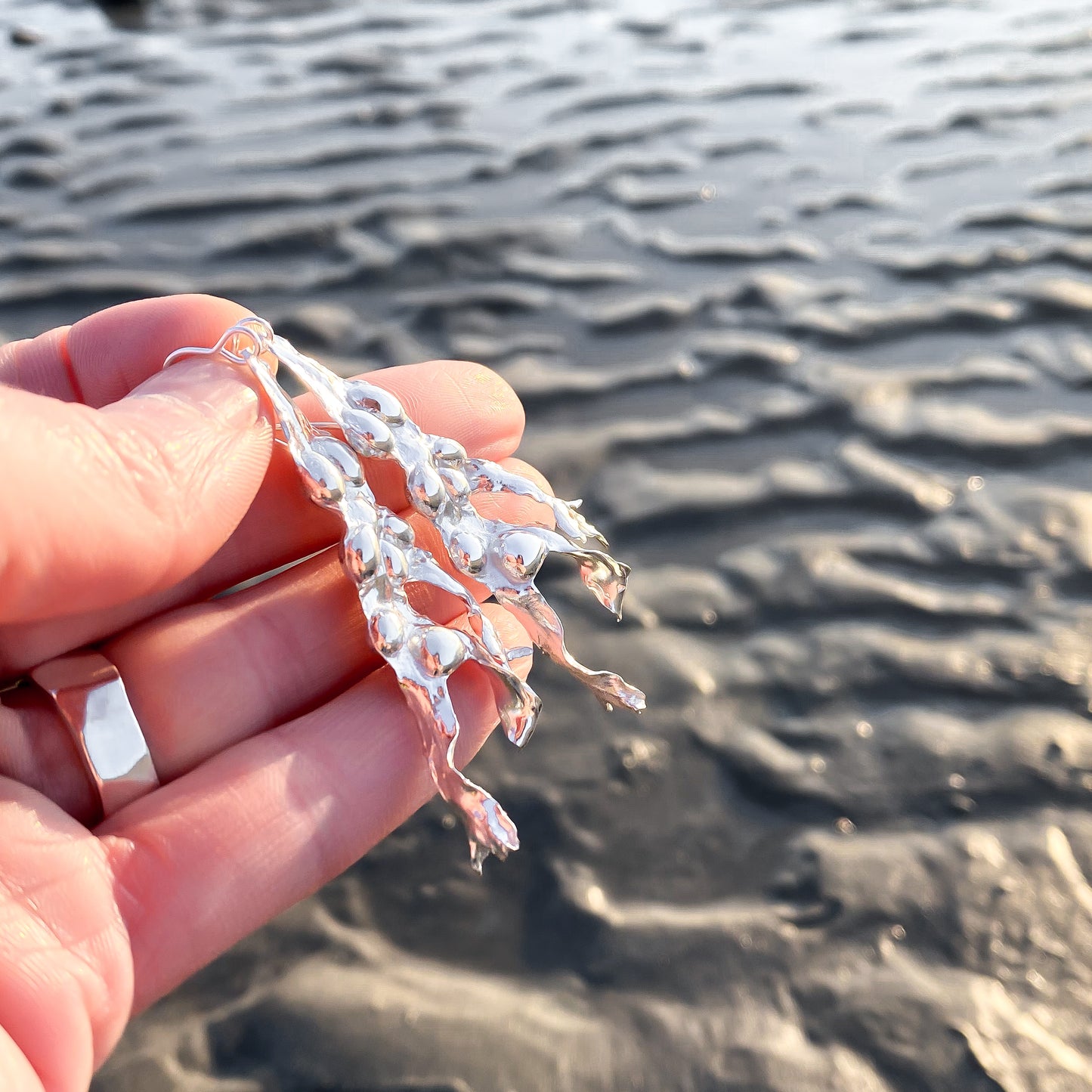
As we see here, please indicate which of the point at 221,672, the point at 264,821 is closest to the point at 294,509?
the point at 221,672

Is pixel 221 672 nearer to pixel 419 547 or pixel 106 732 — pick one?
pixel 106 732

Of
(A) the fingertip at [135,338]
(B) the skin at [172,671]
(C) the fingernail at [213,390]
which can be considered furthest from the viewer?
(A) the fingertip at [135,338]

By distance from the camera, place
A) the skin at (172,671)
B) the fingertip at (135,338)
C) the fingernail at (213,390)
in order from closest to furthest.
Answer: the skin at (172,671) < the fingernail at (213,390) < the fingertip at (135,338)

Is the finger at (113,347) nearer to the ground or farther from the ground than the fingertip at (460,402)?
farther from the ground

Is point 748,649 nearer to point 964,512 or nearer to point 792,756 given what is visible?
point 792,756

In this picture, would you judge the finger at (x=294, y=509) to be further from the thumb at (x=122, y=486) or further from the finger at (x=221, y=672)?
the thumb at (x=122, y=486)

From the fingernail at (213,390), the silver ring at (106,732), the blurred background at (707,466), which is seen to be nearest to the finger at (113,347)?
the fingernail at (213,390)

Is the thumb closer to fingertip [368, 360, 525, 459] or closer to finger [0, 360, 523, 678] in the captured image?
finger [0, 360, 523, 678]
